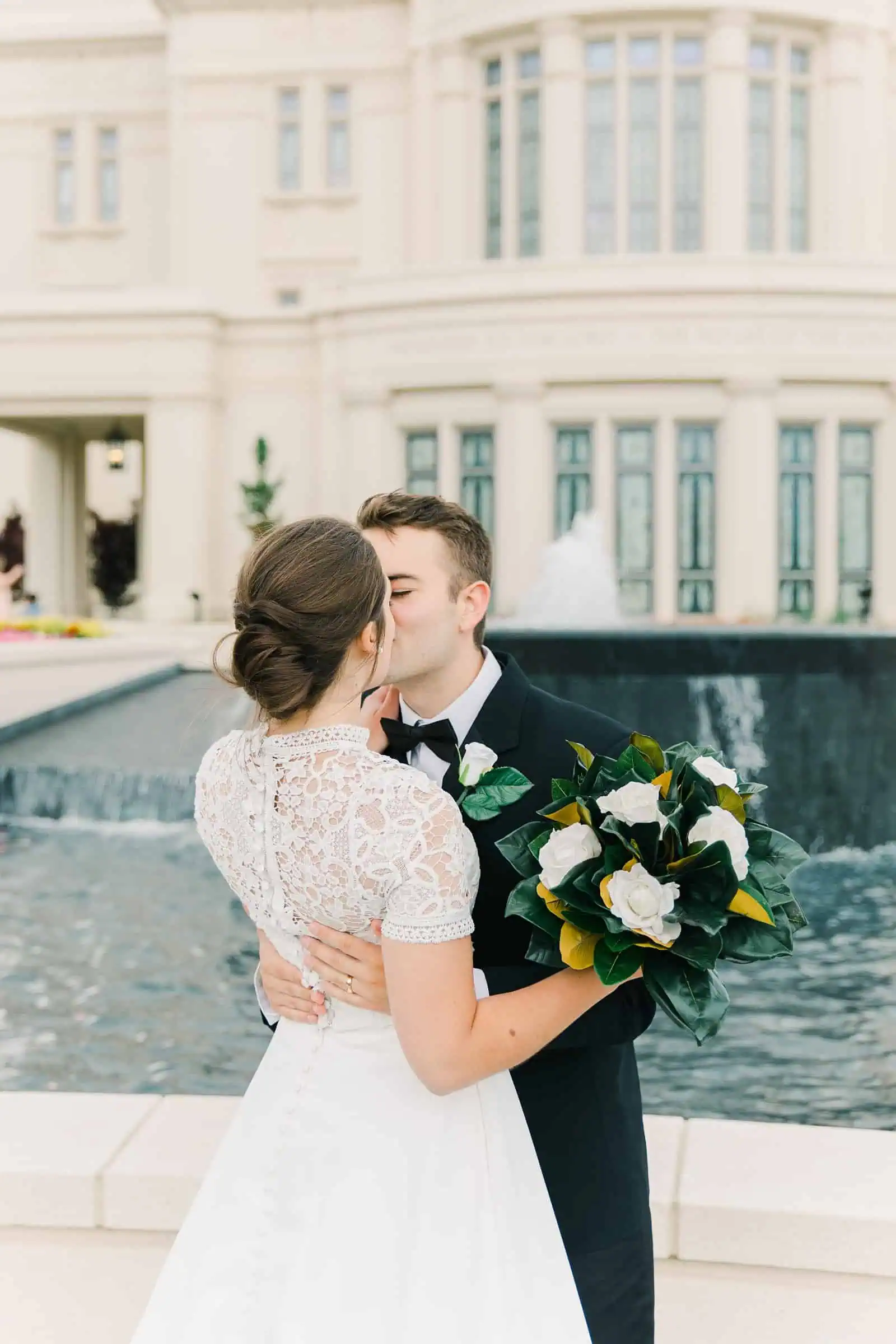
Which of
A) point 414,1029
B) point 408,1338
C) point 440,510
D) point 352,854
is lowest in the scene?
point 408,1338

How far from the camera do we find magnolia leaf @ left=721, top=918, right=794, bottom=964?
1.92 meters

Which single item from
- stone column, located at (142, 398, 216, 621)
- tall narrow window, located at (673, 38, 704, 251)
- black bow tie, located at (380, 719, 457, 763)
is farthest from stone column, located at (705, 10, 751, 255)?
black bow tie, located at (380, 719, 457, 763)

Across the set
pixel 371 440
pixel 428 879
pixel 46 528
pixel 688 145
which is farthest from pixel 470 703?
pixel 688 145

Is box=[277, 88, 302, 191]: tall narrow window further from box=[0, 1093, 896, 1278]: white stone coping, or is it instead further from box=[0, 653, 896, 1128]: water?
box=[0, 1093, 896, 1278]: white stone coping

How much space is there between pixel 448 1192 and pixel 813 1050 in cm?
433

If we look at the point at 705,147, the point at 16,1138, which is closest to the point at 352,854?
the point at 16,1138

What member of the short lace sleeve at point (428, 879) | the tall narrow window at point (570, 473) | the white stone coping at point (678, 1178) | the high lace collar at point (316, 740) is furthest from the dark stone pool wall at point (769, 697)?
the tall narrow window at point (570, 473)

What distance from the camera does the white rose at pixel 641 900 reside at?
181 centimetres

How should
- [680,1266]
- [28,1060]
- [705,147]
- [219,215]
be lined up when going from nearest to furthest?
[680,1266] < [28,1060] < [705,147] < [219,215]

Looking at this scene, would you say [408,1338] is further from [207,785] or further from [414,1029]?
[207,785]

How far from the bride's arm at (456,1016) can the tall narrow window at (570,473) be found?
20.9 metres

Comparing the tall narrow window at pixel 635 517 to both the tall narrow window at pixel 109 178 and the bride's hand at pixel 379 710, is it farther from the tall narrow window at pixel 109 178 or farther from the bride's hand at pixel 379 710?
the bride's hand at pixel 379 710

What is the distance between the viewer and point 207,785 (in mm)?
2064

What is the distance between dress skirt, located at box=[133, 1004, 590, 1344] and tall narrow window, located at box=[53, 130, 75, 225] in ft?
107
